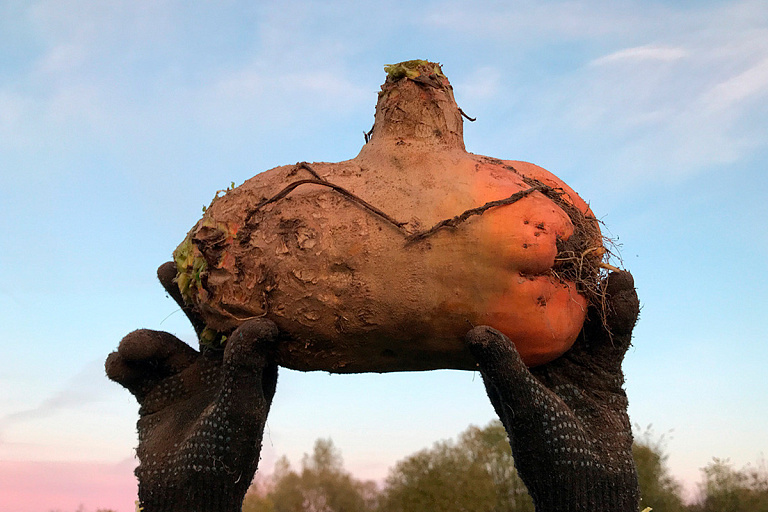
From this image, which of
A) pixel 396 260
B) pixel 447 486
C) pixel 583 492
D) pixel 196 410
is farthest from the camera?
pixel 447 486

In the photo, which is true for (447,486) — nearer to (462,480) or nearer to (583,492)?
(462,480)

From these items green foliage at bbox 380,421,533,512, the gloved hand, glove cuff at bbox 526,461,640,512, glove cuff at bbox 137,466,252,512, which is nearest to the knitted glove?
glove cuff at bbox 526,461,640,512

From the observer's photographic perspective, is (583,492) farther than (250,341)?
Yes

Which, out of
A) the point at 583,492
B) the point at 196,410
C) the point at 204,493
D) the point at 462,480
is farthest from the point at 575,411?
the point at 462,480

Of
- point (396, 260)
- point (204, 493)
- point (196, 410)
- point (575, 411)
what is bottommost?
point (204, 493)

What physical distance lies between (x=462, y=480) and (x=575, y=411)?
3887 mm

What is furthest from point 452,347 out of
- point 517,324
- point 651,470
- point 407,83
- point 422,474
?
point 651,470

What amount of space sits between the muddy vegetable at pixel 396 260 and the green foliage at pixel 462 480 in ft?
13.3

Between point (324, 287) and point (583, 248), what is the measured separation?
4.29 feet

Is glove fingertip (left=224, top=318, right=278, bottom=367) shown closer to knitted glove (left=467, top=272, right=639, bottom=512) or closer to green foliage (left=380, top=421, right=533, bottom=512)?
knitted glove (left=467, top=272, right=639, bottom=512)

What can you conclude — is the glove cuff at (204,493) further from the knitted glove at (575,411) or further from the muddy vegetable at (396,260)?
the knitted glove at (575,411)

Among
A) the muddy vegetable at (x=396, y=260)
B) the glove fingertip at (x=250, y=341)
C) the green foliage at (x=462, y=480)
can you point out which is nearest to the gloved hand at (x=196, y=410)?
the glove fingertip at (x=250, y=341)

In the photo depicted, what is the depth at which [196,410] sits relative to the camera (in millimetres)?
3746

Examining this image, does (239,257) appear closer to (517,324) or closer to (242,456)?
(242,456)
